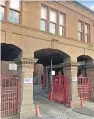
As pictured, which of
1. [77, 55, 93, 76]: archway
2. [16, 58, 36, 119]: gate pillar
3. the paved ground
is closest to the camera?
[16, 58, 36, 119]: gate pillar

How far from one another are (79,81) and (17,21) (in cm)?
877

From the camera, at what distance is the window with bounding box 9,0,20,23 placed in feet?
41.0

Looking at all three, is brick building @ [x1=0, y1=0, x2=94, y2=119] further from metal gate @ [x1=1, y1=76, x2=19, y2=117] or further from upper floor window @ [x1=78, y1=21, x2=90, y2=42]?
metal gate @ [x1=1, y1=76, x2=19, y2=117]

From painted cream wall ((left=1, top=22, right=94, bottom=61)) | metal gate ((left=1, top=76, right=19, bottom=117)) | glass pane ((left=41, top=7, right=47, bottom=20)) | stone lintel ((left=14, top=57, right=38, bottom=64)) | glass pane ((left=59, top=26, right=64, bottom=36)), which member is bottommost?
metal gate ((left=1, top=76, right=19, bottom=117))

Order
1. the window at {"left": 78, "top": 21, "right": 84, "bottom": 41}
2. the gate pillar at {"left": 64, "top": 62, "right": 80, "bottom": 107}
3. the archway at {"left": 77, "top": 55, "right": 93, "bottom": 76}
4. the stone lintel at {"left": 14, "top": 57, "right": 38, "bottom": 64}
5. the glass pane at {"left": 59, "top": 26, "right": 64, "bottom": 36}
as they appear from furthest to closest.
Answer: the archway at {"left": 77, "top": 55, "right": 93, "bottom": 76} < the window at {"left": 78, "top": 21, "right": 84, "bottom": 41} < the gate pillar at {"left": 64, "top": 62, "right": 80, "bottom": 107} < the glass pane at {"left": 59, "top": 26, "right": 64, "bottom": 36} < the stone lintel at {"left": 14, "top": 57, "right": 38, "bottom": 64}

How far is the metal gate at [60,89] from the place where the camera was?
1656 centimetres

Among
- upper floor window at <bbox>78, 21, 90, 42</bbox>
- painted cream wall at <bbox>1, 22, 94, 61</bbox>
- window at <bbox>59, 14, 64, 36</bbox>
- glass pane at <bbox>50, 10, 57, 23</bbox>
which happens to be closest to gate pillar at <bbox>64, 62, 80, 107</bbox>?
painted cream wall at <bbox>1, 22, 94, 61</bbox>

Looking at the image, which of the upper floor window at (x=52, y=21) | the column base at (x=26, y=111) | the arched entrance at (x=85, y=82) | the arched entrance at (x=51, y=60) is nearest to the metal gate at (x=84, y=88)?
the arched entrance at (x=85, y=82)

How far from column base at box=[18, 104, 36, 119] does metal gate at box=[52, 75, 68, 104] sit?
4478 mm

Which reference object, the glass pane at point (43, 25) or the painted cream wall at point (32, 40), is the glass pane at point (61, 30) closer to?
the painted cream wall at point (32, 40)

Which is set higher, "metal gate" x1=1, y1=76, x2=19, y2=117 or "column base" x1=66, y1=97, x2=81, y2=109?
"metal gate" x1=1, y1=76, x2=19, y2=117

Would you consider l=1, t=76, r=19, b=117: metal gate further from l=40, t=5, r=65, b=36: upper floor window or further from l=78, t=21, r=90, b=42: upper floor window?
l=78, t=21, r=90, b=42: upper floor window

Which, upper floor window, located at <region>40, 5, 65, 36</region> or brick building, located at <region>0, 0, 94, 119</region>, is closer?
brick building, located at <region>0, 0, 94, 119</region>

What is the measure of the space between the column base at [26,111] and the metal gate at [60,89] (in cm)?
448
